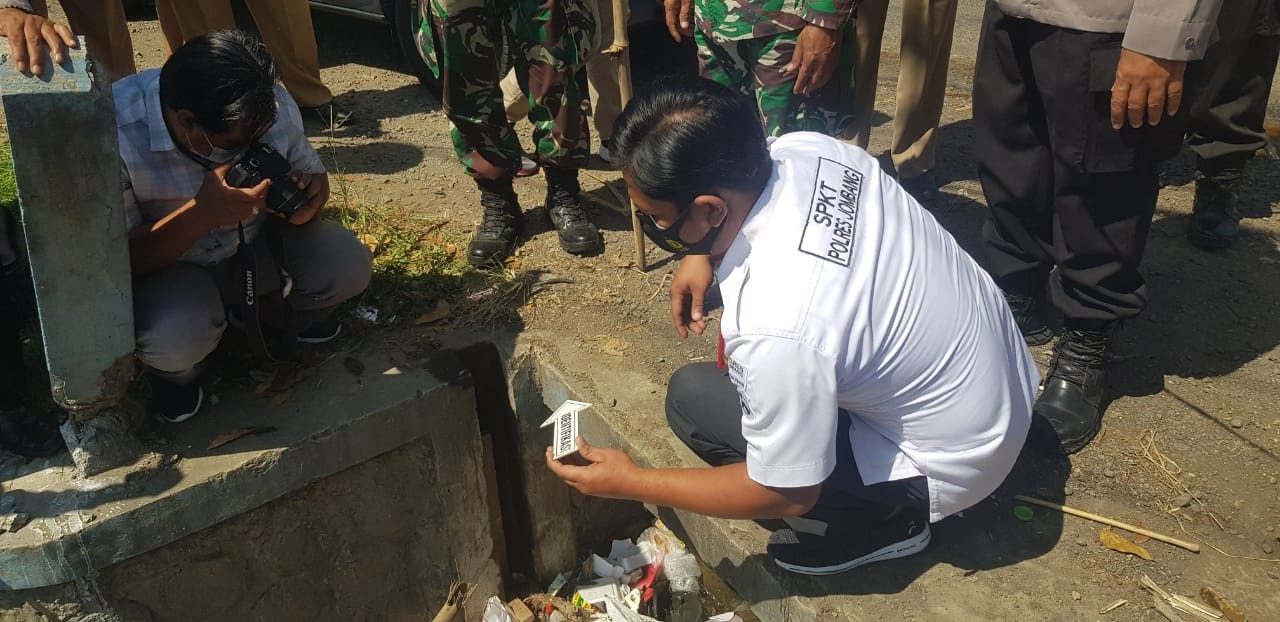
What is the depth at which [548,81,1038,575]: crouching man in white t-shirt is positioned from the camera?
6.13ft

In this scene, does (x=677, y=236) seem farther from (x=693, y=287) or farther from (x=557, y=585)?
(x=557, y=585)

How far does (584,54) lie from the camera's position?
12.1 feet

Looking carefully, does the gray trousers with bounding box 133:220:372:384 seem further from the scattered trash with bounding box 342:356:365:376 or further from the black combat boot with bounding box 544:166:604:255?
the black combat boot with bounding box 544:166:604:255

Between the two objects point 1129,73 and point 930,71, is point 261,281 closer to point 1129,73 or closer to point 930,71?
point 1129,73

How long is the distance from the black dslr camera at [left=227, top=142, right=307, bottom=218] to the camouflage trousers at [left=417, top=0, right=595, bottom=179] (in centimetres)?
95

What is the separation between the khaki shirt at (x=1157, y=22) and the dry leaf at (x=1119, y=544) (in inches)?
49.4

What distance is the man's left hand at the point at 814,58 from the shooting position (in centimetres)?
Result: 305

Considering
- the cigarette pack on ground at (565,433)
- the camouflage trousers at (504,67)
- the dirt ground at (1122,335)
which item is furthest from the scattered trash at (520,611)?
the camouflage trousers at (504,67)

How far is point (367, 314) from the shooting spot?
356 centimetres

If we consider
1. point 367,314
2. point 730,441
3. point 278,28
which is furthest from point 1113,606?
point 278,28

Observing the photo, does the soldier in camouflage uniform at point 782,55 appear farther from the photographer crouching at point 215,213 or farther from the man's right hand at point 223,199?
the man's right hand at point 223,199

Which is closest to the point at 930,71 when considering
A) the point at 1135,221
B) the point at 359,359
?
the point at 1135,221

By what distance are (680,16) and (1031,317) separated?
1706mm

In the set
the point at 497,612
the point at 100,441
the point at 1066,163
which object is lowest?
the point at 497,612
